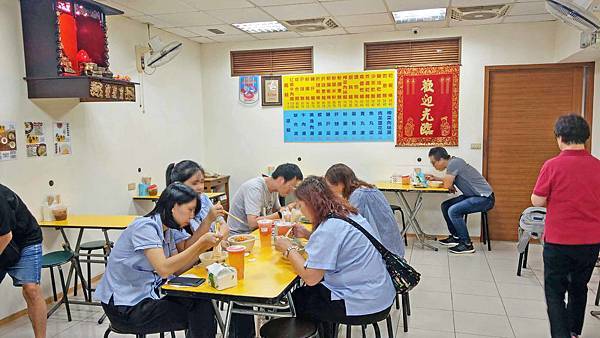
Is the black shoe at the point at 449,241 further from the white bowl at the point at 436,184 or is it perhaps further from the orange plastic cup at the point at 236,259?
the orange plastic cup at the point at 236,259

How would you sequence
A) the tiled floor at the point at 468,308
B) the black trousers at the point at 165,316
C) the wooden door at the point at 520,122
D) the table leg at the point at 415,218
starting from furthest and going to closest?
the table leg at the point at 415,218
the wooden door at the point at 520,122
the tiled floor at the point at 468,308
the black trousers at the point at 165,316

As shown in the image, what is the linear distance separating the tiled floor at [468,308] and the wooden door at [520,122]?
98cm

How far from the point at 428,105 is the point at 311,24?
1.82 meters

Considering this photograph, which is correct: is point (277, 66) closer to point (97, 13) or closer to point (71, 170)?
point (97, 13)

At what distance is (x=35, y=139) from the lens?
3.93m

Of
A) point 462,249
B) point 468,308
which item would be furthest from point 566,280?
point 462,249

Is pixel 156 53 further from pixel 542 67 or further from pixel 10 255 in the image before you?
pixel 542 67

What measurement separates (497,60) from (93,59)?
181 inches

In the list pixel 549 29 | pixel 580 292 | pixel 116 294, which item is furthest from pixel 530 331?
pixel 549 29

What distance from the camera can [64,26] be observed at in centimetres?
385

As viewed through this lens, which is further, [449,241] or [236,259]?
[449,241]

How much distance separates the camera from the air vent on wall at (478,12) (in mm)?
4924

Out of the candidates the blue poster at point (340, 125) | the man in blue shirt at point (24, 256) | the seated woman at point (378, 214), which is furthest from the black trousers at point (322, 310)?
the blue poster at point (340, 125)

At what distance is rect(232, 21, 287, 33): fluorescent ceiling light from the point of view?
18.2 ft
